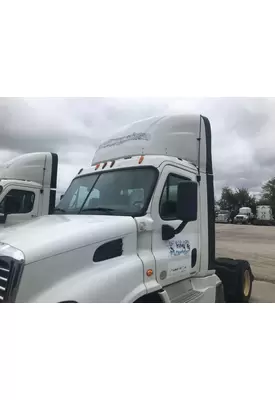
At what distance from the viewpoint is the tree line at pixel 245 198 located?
271cm

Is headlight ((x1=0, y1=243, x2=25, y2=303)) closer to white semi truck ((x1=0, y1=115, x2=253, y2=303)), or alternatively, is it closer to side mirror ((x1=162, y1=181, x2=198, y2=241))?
white semi truck ((x1=0, y1=115, x2=253, y2=303))

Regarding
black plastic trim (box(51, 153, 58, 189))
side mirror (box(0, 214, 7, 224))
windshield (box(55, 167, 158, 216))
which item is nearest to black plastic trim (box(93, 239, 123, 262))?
windshield (box(55, 167, 158, 216))

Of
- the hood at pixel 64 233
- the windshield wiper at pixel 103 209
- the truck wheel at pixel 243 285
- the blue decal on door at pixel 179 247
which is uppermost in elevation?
the windshield wiper at pixel 103 209

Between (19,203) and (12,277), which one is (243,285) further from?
(19,203)

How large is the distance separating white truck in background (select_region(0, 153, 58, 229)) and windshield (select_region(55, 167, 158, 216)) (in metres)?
0.34

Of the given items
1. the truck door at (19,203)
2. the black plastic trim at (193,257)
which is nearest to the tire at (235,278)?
the black plastic trim at (193,257)

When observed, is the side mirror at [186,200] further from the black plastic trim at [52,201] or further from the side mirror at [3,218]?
the side mirror at [3,218]

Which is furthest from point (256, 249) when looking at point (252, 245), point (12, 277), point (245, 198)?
point (12, 277)

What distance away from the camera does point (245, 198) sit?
2727 millimetres

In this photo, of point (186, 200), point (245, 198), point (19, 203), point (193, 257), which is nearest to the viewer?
point (186, 200)

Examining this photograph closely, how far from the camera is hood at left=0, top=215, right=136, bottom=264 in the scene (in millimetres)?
1846

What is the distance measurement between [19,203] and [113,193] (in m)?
1.73

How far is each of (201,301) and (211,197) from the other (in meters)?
0.98

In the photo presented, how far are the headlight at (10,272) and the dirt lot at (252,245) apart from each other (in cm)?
180
